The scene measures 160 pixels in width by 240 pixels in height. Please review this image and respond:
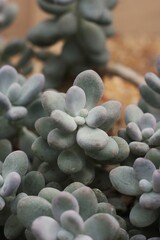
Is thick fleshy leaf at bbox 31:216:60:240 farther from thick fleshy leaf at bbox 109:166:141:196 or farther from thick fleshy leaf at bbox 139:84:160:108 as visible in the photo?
→ thick fleshy leaf at bbox 139:84:160:108

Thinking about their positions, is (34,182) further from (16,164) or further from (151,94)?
(151,94)

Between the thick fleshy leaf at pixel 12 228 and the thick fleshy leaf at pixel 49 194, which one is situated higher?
the thick fleshy leaf at pixel 49 194

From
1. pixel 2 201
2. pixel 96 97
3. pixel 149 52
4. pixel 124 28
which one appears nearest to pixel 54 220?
pixel 2 201

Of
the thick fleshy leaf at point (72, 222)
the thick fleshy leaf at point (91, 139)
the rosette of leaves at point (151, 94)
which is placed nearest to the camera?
the thick fleshy leaf at point (72, 222)

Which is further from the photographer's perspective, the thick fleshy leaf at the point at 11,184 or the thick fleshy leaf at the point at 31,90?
the thick fleshy leaf at the point at 31,90

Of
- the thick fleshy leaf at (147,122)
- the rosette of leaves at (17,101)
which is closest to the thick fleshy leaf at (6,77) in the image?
the rosette of leaves at (17,101)

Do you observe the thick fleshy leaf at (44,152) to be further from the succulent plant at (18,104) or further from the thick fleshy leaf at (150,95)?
the thick fleshy leaf at (150,95)

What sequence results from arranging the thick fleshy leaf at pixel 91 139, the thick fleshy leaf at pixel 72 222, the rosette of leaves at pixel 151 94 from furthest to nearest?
the rosette of leaves at pixel 151 94, the thick fleshy leaf at pixel 91 139, the thick fleshy leaf at pixel 72 222

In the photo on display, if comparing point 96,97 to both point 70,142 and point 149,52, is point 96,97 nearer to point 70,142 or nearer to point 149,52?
point 70,142
